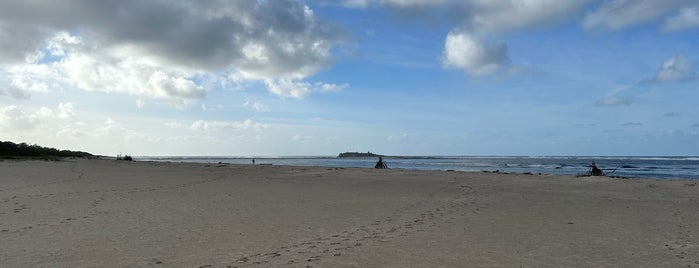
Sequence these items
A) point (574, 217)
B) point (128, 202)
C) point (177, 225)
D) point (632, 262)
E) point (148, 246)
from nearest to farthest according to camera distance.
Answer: point (632, 262), point (148, 246), point (177, 225), point (574, 217), point (128, 202)

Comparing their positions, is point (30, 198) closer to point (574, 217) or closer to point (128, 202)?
point (128, 202)

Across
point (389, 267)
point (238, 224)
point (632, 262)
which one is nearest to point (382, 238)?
point (389, 267)

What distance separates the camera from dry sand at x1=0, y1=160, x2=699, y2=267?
7195 millimetres

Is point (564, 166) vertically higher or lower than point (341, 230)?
higher

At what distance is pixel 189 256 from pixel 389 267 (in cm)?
308

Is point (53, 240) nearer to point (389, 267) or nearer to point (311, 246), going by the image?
point (311, 246)

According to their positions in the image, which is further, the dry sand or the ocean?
the ocean

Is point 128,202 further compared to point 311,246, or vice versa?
point 128,202

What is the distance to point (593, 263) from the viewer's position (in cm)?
709

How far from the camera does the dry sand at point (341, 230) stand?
7195mm

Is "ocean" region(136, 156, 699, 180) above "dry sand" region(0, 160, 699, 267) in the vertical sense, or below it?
above

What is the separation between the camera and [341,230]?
970 cm

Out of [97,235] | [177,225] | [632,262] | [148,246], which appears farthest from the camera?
[177,225]

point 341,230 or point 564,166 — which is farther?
point 564,166
